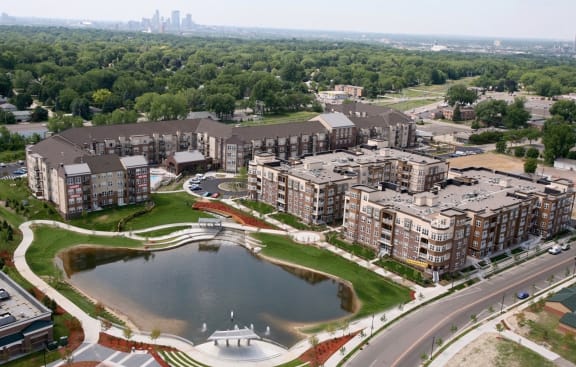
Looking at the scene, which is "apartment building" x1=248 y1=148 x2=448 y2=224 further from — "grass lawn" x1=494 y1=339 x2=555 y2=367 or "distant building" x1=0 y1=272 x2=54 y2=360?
"distant building" x1=0 y1=272 x2=54 y2=360

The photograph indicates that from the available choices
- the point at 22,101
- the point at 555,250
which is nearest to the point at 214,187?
the point at 555,250

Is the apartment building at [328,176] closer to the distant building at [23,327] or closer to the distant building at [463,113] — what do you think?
the distant building at [23,327]

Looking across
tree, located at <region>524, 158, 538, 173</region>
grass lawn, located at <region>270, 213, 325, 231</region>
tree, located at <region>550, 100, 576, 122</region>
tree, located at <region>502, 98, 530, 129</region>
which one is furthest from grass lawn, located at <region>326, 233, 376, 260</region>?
tree, located at <region>550, 100, 576, 122</region>

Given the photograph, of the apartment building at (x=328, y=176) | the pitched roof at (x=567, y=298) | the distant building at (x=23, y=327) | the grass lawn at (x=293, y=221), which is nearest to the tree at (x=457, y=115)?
the apartment building at (x=328, y=176)

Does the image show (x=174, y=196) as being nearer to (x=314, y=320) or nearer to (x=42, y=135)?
(x=314, y=320)

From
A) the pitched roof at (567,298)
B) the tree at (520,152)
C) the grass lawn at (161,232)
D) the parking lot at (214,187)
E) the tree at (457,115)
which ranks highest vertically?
the tree at (457,115)

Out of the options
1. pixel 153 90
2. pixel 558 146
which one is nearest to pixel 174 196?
pixel 558 146
